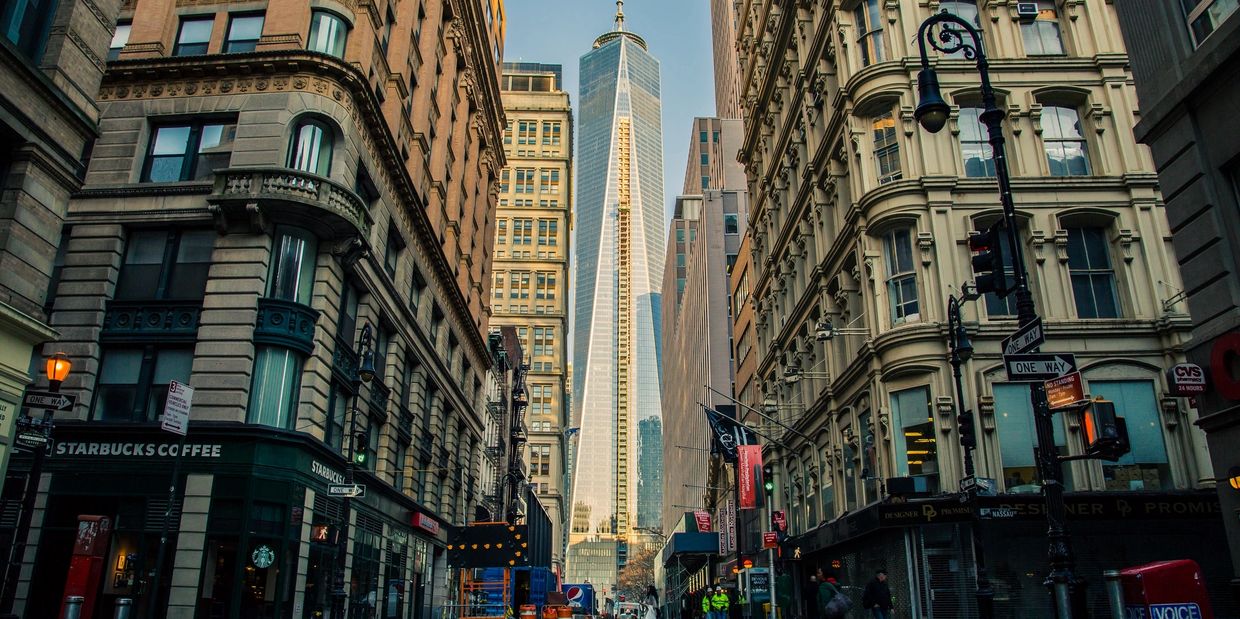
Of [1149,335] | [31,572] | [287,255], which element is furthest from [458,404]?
[1149,335]

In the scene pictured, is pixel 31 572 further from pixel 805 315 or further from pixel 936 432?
pixel 805 315

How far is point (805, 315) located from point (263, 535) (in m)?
24.9

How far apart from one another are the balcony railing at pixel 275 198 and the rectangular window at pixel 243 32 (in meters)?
6.03

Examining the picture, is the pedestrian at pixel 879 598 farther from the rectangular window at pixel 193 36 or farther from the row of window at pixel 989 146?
the rectangular window at pixel 193 36

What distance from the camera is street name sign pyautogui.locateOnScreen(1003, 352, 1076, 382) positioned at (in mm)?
12180

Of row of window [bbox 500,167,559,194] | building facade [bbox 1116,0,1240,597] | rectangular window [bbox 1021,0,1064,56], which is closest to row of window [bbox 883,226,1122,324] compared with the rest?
rectangular window [bbox 1021,0,1064,56]

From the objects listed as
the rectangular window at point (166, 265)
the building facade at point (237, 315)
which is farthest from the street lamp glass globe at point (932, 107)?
the rectangular window at point (166, 265)

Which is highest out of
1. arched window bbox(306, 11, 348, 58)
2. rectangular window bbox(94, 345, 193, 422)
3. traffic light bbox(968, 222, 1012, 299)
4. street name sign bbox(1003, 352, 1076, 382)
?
arched window bbox(306, 11, 348, 58)

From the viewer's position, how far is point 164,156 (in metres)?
27.8

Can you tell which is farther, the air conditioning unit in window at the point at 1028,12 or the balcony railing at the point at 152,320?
the balcony railing at the point at 152,320

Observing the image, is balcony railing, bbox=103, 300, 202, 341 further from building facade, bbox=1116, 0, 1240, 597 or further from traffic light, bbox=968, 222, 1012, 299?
building facade, bbox=1116, 0, 1240, 597

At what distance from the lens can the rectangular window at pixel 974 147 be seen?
27766mm

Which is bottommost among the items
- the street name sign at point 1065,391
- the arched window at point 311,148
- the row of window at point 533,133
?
the street name sign at point 1065,391

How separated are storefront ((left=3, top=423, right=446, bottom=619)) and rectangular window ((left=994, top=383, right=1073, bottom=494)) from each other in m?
19.2
